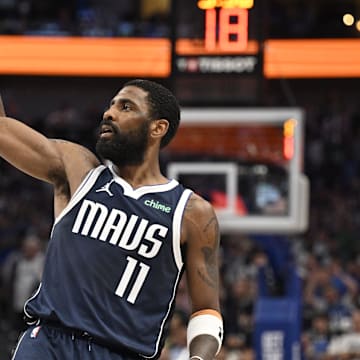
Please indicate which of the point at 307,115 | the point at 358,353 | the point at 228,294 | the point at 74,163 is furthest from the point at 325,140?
the point at 74,163

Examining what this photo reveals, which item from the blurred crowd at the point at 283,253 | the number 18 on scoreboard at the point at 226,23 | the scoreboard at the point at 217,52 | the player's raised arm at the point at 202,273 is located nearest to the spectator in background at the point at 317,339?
the blurred crowd at the point at 283,253

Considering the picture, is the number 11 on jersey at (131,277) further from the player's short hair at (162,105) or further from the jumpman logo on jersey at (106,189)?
the player's short hair at (162,105)

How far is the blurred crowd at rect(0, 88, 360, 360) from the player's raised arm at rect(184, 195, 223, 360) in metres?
3.80

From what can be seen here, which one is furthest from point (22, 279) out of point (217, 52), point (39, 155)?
point (39, 155)

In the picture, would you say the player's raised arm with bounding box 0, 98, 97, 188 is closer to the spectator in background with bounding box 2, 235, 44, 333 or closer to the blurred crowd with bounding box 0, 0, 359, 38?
the spectator in background with bounding box 2, 235, 44, 333

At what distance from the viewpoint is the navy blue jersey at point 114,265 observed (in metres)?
4.23

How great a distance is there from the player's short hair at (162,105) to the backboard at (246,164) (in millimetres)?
5942

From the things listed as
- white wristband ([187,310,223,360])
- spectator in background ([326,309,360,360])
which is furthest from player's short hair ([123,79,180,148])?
spectator in background ([326,309,360,360])

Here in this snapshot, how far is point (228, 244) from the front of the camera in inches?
577

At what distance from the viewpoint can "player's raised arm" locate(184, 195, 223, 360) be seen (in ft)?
14.5

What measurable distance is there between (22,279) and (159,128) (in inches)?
339

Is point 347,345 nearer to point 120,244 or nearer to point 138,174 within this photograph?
point 138,174

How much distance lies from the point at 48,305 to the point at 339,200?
13.3 meters

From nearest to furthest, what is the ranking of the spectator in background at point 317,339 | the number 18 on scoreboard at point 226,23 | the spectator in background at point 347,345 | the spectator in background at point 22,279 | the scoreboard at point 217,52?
the spectator in background at point 347,345 → the number 18 on scoreboard at point 226,23 → the scoreboard at point 217,52 → the spectator in background at point 317,339 → the spectator in background at point 22,279
